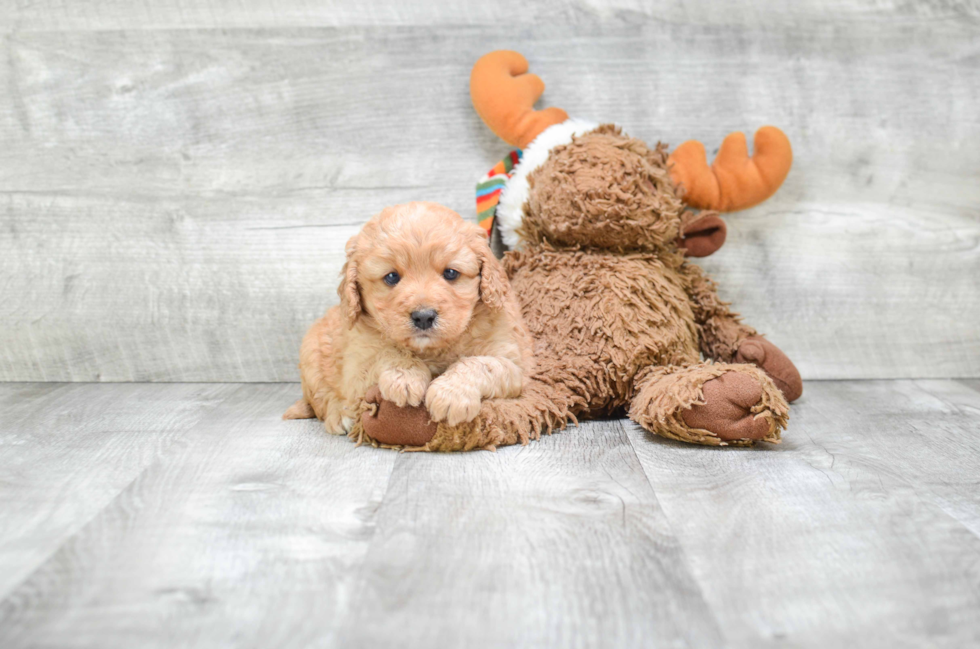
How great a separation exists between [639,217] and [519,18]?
792 millimetres

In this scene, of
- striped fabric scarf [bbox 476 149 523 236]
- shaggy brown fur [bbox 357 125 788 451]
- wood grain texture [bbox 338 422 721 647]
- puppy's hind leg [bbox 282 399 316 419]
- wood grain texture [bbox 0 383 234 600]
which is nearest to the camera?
wood grain texture [bbox 338 422 721 647]

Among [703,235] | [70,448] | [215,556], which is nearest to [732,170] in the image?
[703,235]

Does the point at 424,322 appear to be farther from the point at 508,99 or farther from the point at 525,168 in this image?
the point at 508,99

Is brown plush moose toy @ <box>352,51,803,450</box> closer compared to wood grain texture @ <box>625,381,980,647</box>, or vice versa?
wood grain texture @ <box>625,381,980,647</box>

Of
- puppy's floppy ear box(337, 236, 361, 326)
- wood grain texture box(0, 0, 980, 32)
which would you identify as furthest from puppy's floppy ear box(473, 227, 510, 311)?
wood grain texture box(0, 0, 980, 32)

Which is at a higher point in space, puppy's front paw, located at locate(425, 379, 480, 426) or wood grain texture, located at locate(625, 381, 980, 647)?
puppy's front paw, located at locate(425, 379, 480, 426)

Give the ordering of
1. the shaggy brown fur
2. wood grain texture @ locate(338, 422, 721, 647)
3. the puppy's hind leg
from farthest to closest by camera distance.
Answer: the puppy's hind leg → the shaggy brown fur → wood grain texture @ locate(338, 422, 721, 647)

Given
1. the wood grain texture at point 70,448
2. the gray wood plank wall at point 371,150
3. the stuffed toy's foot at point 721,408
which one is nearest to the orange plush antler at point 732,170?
the gray wood plank wall at point 371,150

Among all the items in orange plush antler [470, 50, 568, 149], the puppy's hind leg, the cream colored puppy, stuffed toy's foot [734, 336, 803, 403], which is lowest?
stuffed toy's foot [734, 336, 803, 403]

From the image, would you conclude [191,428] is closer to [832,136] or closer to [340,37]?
[340,37]

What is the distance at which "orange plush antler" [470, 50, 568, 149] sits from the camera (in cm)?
212

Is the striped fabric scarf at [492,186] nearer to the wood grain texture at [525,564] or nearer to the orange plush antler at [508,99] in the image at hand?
the orange plush antler at [508,99]

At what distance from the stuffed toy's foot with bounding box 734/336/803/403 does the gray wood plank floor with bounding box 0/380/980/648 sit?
0.21 m

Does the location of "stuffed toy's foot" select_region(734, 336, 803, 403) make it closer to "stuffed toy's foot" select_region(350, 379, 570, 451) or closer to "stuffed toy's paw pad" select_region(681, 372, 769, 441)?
"stuffed toy's paw pad" select_region(681, 372, 769, 441)
